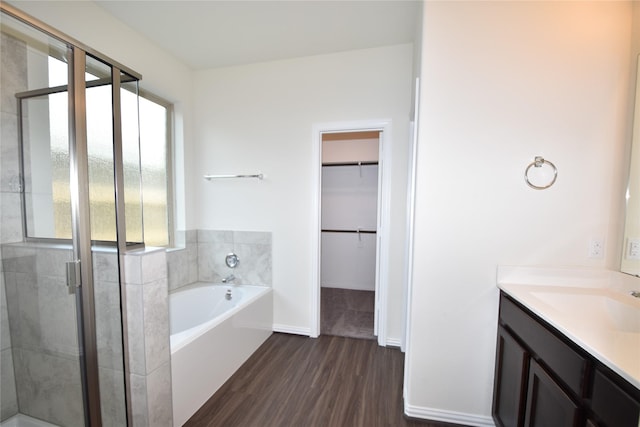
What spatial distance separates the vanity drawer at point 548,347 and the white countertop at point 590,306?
6 centimetres

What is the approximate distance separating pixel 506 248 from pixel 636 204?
59 centimetres

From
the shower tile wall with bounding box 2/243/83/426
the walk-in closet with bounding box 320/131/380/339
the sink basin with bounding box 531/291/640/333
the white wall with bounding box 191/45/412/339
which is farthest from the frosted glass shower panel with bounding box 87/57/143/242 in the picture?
the walk-in closet with bounding box 320/131/380/339

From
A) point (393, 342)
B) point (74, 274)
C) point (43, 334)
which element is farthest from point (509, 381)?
point (43, 334)

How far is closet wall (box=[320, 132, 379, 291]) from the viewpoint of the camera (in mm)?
3893

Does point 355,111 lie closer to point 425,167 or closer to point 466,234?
point 425,167

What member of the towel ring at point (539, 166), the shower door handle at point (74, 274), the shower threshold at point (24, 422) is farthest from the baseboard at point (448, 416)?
the shower threshold at point (24, 422)

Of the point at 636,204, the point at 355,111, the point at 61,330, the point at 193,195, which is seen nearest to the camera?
the point at 636,204

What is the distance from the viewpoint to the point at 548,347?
39.6 inches

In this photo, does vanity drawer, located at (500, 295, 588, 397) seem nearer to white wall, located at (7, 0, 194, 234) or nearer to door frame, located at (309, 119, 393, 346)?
door frame, located at (309, 119, 393, 346)

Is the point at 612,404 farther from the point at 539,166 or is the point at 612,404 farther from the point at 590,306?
the point at 539,166

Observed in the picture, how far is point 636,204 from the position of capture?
126 centimetres

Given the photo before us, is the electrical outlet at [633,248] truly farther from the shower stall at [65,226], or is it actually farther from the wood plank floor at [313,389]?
the shower stall at [65,226]

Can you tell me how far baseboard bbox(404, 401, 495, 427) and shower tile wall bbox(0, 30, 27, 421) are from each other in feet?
7.64

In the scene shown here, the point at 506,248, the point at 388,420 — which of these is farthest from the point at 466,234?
the point at 388,420
